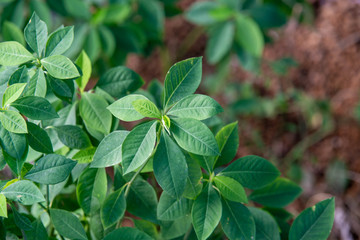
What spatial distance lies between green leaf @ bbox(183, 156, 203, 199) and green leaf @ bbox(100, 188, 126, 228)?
0.12 m

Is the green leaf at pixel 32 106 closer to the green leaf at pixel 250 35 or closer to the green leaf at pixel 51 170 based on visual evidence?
the green leaf at pixel 51 170

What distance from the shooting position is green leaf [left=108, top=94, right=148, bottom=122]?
0.56 meters

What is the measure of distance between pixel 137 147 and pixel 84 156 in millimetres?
156

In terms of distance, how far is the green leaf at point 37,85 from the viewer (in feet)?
1.92

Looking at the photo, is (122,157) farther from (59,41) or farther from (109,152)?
(59,41)

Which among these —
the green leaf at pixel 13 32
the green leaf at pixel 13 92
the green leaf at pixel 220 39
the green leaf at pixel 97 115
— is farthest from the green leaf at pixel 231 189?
the green leaf at pixel 220 39

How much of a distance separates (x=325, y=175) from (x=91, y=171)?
1.85 metres

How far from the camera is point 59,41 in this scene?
61 centimetres

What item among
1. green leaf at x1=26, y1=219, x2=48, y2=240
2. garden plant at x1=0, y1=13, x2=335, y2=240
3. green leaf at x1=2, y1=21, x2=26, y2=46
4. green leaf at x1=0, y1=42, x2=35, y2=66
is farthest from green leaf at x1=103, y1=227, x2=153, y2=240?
green leaf at x1=2, y1=21, x2=26, y2=46

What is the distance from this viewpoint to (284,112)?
240 cm

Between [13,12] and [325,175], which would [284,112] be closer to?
[325,175]

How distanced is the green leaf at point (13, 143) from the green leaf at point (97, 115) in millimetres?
132

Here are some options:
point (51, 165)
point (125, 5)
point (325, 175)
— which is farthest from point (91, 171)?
point (325, 175)

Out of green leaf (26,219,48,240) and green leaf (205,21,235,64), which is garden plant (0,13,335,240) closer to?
green leaf (26,219,48,240)
